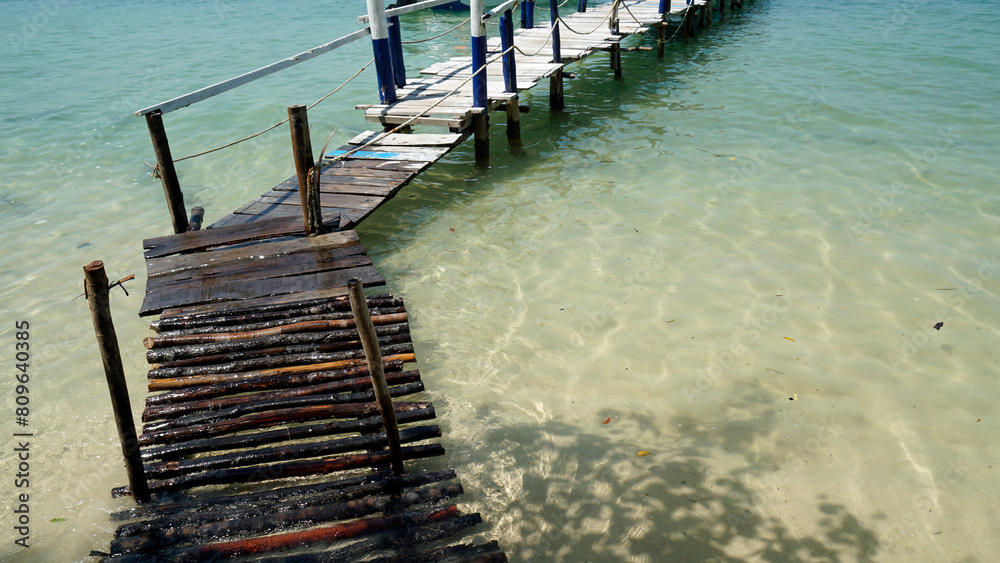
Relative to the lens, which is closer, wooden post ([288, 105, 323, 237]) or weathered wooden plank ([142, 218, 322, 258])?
wooden post ([288, 105, 323, 237])

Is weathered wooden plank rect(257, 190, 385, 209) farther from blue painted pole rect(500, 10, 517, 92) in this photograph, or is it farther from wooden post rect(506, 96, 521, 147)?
blue painted pole rect(500, 10, 517, 92)

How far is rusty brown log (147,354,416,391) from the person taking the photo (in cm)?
530

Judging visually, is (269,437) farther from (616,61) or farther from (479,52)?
(616,61)

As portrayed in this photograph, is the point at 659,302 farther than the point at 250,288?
Yes

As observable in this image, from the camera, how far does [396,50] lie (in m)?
11.0

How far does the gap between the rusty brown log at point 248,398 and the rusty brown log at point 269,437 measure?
0.99 ft

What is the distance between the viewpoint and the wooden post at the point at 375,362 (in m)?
3.76

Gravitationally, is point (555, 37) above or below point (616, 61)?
above

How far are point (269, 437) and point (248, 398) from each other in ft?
1.64

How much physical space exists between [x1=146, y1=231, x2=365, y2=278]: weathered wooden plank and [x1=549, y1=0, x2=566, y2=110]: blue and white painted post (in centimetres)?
737

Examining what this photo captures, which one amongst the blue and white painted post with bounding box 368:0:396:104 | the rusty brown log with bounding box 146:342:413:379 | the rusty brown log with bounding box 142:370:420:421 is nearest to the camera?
the rusty brown log with bounding box 142:370:420:421

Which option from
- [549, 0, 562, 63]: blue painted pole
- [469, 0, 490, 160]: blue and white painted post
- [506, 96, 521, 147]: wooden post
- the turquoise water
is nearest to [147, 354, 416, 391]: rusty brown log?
the turquoise water

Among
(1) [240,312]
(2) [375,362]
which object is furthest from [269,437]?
(1) [240,312]

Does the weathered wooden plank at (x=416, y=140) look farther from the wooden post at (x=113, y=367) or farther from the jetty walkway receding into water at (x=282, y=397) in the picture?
the wooden post at (x=113, y=367)
